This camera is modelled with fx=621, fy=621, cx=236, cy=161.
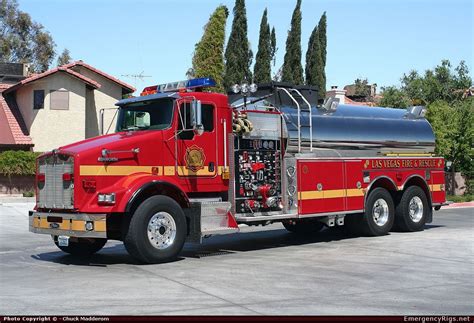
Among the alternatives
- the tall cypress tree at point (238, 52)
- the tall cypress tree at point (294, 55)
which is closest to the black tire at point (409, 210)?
the tall cypress tree at point (238, 52)

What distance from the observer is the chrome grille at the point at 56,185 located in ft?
33.8

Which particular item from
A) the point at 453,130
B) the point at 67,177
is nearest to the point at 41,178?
the point at 67,177

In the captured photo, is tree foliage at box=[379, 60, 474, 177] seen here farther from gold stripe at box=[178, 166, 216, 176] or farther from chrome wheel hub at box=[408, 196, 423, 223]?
gold stripe at box=[178, 166, 216, 176]

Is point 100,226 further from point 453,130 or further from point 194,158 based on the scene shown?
point 453,130

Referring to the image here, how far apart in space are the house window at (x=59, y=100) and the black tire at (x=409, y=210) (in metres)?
24.3

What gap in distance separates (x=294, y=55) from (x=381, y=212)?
2964 centimetres

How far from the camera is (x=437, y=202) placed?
1644 cm

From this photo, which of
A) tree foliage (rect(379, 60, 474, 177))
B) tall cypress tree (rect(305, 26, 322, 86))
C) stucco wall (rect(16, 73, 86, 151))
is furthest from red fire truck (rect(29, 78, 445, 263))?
tall cypress tree (rect(305, 26, 322, 86))

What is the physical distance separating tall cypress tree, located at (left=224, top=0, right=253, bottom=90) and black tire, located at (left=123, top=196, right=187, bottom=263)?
2972 cm

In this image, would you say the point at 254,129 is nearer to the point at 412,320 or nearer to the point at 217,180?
the point at 217,180

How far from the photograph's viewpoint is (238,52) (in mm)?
40719

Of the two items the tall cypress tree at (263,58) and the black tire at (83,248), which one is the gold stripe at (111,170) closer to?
the black tire at (83,248)

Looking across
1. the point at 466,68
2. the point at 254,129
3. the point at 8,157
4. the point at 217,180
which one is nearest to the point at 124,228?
the point at 217,180

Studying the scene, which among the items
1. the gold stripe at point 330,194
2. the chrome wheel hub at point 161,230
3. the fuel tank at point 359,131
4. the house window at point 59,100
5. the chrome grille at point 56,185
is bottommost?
the chrome wheel hub at point 161,230
